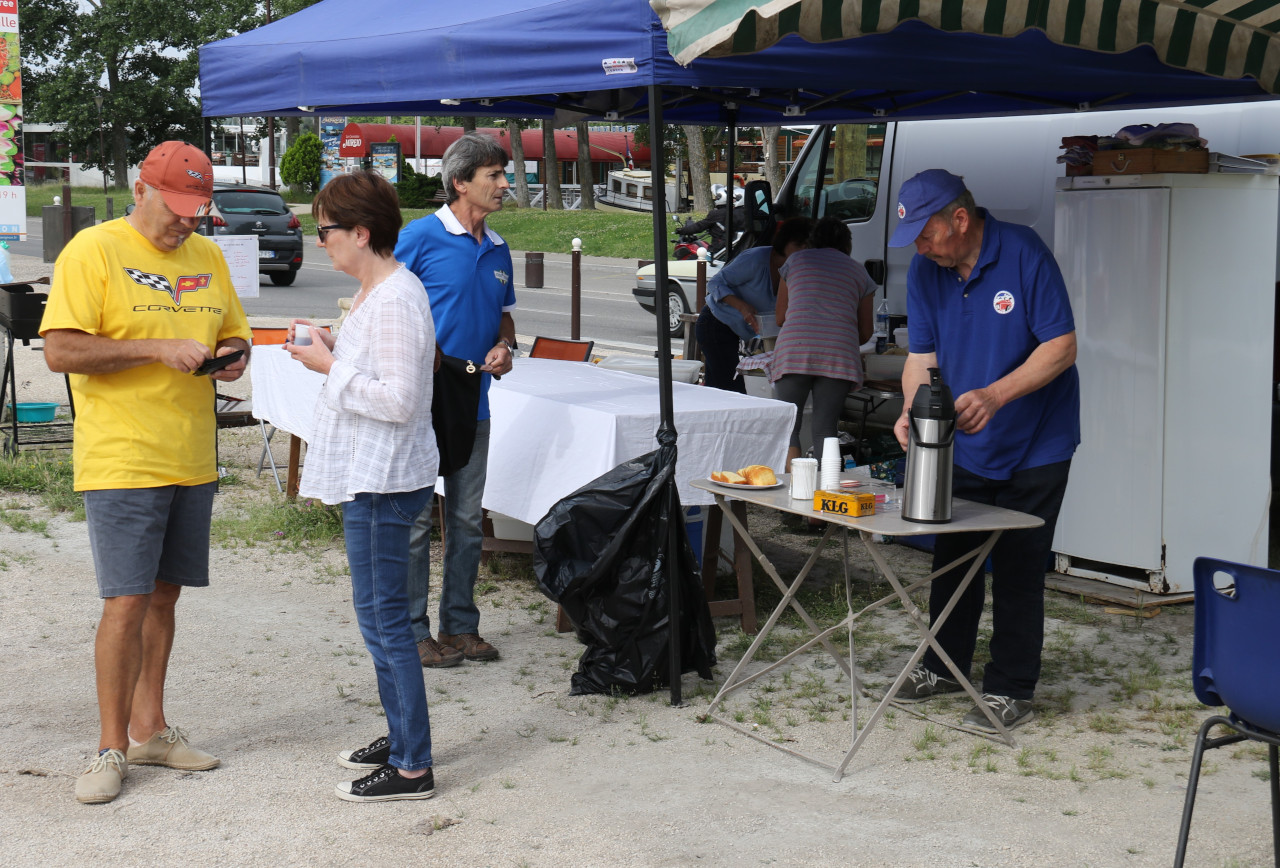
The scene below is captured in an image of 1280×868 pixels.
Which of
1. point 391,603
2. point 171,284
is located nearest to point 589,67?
point 171,284

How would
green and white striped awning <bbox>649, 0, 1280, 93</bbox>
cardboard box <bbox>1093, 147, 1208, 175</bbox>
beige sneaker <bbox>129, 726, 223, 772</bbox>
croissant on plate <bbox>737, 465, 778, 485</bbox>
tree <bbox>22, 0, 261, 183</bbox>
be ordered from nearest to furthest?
1. green and white striped awning <bbox>649, 0, 1280, 93</bbox>
2. beige sneaker <bbox>129, 726, 223, 772</bbox>
3. croissant on plate <bbox>737, 465, 778, 485</bbox>
4. cardboard box <bbox>1093, 147, 1208, 175</bbox>
5. tree <bbox>22, 0, 261, 183</bbox>

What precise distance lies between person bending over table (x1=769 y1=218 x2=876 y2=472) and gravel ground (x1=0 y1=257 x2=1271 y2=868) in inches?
58.0

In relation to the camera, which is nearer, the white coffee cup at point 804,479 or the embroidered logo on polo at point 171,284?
the embroidered logo on polo at point 171,284

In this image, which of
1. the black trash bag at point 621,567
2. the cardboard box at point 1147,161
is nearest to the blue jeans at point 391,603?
the black trash bag at point 621,567

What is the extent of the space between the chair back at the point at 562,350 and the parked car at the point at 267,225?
1542cm

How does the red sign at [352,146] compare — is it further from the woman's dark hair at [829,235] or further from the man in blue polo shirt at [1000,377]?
the man in blue polo shirt at [1000,377]

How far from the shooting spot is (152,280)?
12.0 ft

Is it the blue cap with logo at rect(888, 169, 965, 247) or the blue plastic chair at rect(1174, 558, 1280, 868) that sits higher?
the blue cap with logo at rect(888, 169, 965, 247)

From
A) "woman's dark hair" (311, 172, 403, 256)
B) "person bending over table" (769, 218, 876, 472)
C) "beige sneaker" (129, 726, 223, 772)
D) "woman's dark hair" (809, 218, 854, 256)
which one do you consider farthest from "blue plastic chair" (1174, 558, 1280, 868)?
"woman's dark hair" (809, 218, 854, 256)

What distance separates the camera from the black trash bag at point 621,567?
4547mm

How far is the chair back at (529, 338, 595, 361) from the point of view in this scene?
7.08 metres

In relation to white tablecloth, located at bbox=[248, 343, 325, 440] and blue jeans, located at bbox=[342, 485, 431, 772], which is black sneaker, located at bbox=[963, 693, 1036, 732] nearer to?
blue jeans, located at bbox=[342, 485, 431, 772]

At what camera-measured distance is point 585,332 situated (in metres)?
16.7

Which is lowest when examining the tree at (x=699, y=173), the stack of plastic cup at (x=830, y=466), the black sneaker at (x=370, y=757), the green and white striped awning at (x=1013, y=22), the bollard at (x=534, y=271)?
the black sneaker at (x=370, y=757)
